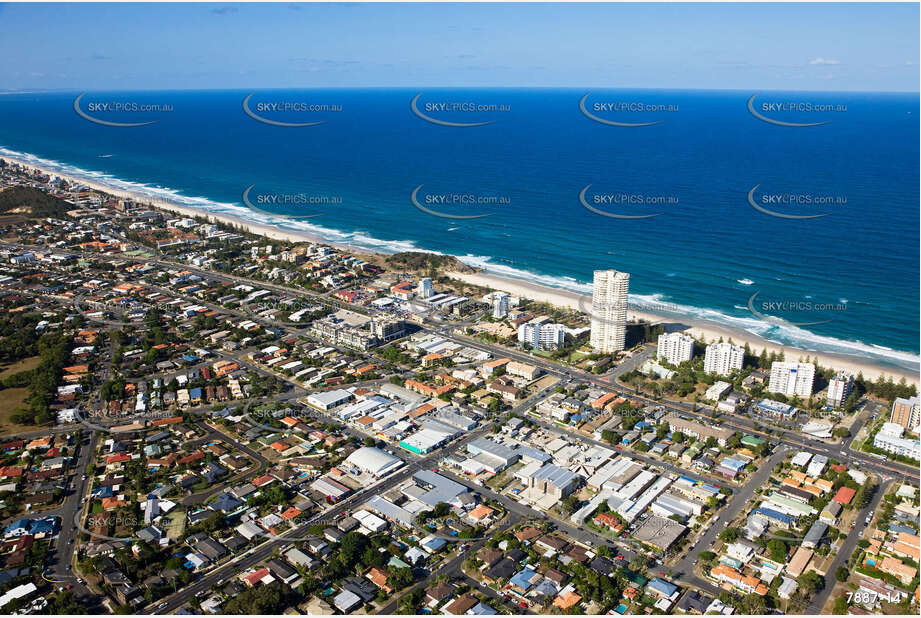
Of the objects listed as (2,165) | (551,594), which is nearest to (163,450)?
(551,594)

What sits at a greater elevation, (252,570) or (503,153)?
(503,153)

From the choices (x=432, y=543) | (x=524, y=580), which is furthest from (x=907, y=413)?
(x=432, y=543)

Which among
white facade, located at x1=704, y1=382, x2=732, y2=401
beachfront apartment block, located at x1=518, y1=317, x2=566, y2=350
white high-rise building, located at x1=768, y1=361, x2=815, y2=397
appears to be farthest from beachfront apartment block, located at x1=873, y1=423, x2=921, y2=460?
beachfront apartment block, located at x1=518, y1=317, x2=566, y2=350

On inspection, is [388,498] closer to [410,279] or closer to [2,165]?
[410,279]

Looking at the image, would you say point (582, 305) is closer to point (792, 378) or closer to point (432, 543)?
point (792, 378)

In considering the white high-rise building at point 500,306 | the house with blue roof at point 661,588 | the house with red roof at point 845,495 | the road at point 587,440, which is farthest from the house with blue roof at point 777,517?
the white high-rise building at point 500,306

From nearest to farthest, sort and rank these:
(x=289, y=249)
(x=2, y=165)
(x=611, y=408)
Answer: (x=611, y=408) < (x=289, y=249) < (x=2, y=165)

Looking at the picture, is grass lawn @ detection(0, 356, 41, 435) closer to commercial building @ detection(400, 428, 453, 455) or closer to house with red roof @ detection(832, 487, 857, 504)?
commercial building @ detection(400, 428, 453, 455)
